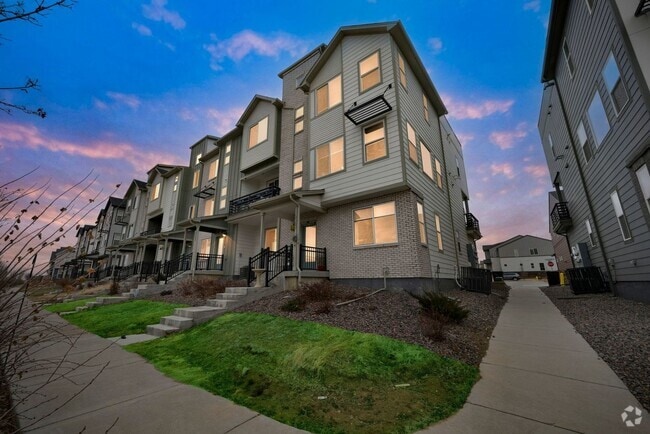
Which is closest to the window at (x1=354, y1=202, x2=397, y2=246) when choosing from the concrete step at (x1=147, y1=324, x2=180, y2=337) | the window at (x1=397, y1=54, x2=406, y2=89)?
the window at (x1=397, y1=54, x2=406, y2=89)

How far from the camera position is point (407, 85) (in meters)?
12.4

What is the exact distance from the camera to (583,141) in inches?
456

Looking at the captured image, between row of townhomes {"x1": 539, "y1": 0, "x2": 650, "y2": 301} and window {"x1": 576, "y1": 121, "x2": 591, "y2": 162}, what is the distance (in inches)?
1.5

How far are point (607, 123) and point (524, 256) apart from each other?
64.7 meters

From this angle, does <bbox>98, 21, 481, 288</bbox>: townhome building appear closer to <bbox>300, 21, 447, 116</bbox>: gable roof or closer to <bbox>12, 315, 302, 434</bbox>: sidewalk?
<bbox>300, 21, 447, 116</bbox>: gable roof

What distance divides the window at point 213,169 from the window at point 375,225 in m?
14.8

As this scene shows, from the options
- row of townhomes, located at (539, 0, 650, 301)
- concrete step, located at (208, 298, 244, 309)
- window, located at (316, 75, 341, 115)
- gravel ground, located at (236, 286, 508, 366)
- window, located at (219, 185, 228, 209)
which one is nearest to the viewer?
gravel ground, located at (236, 286, 508, 366)

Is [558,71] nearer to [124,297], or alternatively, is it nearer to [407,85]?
[407,85]

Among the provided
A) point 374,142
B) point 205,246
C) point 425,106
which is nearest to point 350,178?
point 374,142

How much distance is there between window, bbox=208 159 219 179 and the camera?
838 inches

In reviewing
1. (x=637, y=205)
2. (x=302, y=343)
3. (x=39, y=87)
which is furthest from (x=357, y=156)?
(x=39, y=87)

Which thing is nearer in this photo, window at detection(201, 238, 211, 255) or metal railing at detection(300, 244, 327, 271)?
metal railing at detection(300, 244, 327, 271)

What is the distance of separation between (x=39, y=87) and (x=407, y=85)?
512 inches

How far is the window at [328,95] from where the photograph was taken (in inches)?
514
